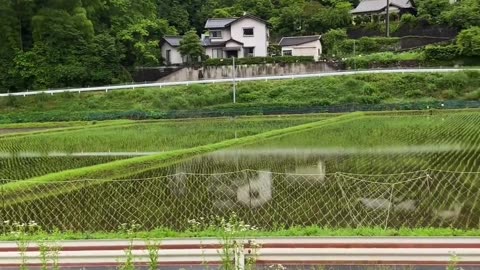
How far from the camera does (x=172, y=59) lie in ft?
152

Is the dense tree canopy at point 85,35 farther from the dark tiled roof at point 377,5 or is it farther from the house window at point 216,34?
the house window at point 216,34

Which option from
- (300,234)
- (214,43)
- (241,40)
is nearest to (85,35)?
(214,43)

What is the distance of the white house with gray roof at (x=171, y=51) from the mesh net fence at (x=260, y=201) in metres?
33.4

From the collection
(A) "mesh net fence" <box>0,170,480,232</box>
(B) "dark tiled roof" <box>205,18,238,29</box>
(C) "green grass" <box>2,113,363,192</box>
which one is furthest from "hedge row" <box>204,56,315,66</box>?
(A) "mesh net fence" <box>0,170,480,232</box>

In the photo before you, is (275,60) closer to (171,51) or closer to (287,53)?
(287,53)

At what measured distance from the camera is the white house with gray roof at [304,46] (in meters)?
42.7

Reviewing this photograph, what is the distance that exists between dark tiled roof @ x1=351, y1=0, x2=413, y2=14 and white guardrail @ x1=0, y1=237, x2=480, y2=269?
4470cm

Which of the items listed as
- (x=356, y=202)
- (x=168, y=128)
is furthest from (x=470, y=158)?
(x=168, y=128)

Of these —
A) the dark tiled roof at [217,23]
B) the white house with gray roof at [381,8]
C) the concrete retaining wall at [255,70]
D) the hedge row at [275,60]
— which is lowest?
the concrete retaining wall at [255,70]

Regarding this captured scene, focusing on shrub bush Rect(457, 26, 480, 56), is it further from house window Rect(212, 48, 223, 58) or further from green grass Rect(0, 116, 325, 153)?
house window Rect(212, 48, 223, 58)

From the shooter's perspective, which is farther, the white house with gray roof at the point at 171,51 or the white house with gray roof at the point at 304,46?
the white house with gray roof at the point at 171,51

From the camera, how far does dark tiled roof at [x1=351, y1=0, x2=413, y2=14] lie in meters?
48.2

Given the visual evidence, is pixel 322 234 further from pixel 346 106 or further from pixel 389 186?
pixel 346 106

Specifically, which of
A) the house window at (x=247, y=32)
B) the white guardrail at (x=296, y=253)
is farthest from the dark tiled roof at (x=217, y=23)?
the white guardrail at (x=296, y=253)
